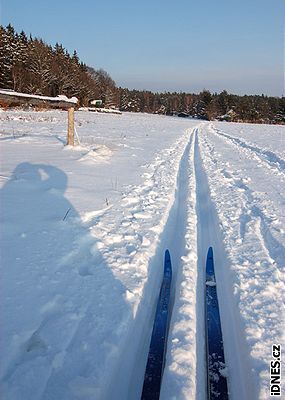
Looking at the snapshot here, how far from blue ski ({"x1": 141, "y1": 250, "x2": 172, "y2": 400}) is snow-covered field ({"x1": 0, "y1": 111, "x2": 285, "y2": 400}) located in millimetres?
63

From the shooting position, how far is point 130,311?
2867 mm

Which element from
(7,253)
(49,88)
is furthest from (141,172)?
(49,88)

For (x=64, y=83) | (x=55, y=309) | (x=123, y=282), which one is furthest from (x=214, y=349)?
(x=64, y=83)

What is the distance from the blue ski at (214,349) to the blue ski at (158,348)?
1.23 feet

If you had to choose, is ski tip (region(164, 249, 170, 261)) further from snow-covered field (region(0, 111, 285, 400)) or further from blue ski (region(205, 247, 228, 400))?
blue ski (region(205, 247, 228, 400))

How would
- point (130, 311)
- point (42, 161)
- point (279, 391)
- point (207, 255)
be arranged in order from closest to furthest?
point (279, 391)
point (130, 311)
point (207, 255)
point (42, 161)

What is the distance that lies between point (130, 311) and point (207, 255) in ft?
5.22

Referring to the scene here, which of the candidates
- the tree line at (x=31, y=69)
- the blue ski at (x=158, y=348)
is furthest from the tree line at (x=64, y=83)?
the blue ski at (x=158, y=348)

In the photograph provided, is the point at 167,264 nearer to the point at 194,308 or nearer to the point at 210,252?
the point at 210,252

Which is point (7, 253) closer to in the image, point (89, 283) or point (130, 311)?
point (89, 283)

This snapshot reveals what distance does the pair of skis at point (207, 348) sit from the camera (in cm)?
227

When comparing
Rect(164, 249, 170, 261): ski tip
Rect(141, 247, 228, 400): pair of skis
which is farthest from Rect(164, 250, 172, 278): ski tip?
Rect(141, 247, 228, 400): pair of skis

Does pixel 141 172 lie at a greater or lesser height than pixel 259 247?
greater

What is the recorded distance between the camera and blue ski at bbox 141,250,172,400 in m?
2.25
